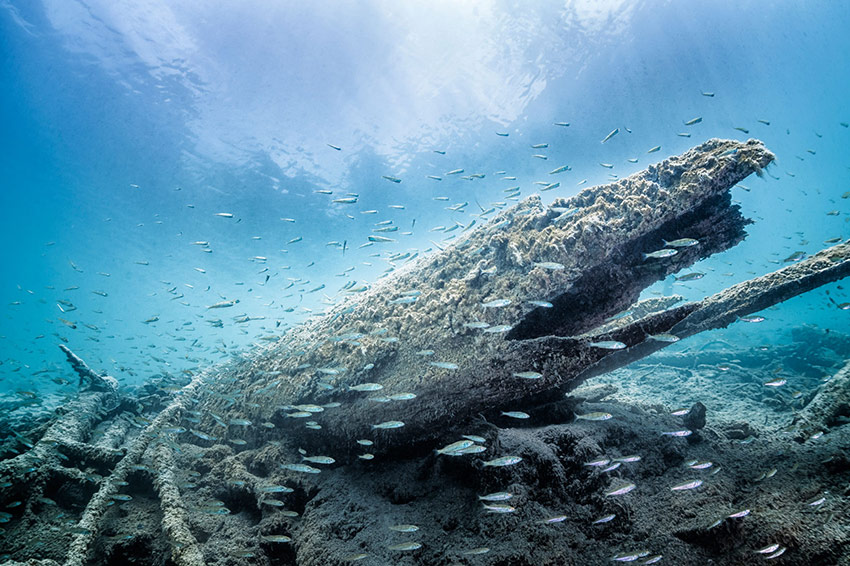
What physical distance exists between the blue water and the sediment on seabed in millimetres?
5327

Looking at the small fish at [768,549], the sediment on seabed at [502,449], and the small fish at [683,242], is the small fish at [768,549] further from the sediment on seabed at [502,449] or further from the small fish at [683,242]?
the small fish at [683,242]

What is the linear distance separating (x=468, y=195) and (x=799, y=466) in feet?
81.8

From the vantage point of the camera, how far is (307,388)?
6.28 meters

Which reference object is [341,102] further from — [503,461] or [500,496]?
[500,496]

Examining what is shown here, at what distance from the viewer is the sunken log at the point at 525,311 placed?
15.8 ft

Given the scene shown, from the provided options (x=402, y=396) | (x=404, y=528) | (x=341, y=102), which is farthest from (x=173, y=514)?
(x=341, y=102)

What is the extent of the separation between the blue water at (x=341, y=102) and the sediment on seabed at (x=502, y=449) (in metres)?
5.33

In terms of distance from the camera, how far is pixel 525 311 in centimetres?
507

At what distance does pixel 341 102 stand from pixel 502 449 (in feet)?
69.3

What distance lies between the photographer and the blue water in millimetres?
15750

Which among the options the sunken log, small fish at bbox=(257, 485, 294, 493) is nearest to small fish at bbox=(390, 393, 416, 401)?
the sunken log

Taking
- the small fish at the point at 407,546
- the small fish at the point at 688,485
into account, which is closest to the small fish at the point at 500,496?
the small fish at the point at 407,546

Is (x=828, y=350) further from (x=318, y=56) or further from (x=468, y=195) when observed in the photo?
(x=318, y=56)

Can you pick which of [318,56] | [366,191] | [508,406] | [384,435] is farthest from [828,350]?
[318,56]
